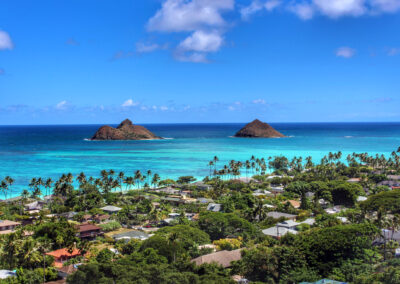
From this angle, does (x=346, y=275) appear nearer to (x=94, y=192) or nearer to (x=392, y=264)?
(x=392, y=264)

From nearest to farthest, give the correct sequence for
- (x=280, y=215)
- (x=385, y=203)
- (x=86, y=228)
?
(x=86, y=228)
(x=385, y=203)
(x=280, y=215)

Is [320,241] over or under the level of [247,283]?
over

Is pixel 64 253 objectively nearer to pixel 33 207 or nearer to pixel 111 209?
pixel 111 209

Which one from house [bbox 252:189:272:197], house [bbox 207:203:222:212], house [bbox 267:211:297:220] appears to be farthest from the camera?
house [bbox 252:189:272:197]

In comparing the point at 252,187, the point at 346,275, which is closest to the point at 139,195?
the point at 252,187

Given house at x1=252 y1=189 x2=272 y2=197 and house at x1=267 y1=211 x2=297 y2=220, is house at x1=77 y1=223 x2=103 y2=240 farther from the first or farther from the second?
house at x1=252 y1=189 x2=272 y2=197

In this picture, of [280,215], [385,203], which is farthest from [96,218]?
[385,203]

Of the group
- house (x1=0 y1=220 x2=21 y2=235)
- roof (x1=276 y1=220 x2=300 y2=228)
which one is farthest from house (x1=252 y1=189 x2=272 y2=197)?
house (x1=0 y1=220 x2=21 y2=235)
